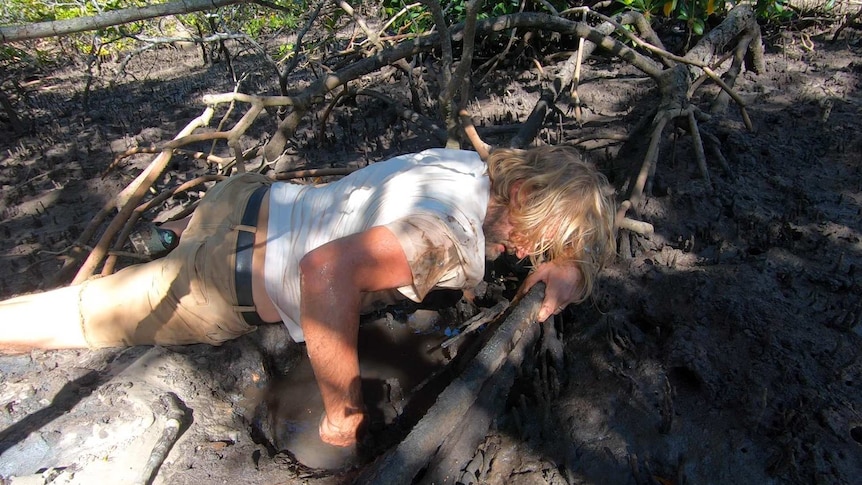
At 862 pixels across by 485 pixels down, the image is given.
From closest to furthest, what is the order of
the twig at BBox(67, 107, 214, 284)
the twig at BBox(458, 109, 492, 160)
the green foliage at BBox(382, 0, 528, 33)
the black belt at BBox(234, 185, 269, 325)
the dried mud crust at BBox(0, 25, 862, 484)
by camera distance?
the dried mud crust at BBox(0, 25, 862, 484), the black belt at BBox(234, 185, 269, 325), the twig at BBox(67, 107, 214, 284), the twig at BBox(458, 109, 492, 160), the green foliage at BBox(382, 0, 528, 33)

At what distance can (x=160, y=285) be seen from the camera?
2051 millimetres

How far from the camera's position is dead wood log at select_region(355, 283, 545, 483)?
1465mm

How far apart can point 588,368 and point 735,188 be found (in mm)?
1710

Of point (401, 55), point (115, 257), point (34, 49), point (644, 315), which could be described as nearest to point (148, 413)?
point (115, 257)

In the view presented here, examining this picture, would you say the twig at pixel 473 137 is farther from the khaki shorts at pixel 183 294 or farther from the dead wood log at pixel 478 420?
the khaki shorts at pixel 183 294

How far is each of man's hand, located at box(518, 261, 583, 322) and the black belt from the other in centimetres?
118

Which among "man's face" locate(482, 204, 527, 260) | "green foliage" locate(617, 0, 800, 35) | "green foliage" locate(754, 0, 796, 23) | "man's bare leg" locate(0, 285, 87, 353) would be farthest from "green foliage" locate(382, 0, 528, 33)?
"man's bare leg" locate(0, 285, 87, 353)

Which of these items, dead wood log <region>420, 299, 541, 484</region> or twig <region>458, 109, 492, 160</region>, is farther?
twig <region>458, 109, 492, 160</region>

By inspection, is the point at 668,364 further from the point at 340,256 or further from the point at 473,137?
the point at 473,137

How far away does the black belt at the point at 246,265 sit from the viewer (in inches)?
77.0

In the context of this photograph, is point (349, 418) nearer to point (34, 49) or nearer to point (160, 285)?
point (160, 285)

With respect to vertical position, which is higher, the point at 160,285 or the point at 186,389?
the point at 160,285

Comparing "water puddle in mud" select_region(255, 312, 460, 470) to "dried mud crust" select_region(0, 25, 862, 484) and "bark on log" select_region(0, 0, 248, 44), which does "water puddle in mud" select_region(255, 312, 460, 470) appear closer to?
"dried mud crust" select_region(0, 25, 862, 484)

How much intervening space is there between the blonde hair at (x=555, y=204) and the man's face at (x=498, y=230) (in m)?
0.02
